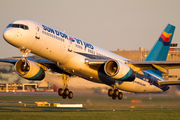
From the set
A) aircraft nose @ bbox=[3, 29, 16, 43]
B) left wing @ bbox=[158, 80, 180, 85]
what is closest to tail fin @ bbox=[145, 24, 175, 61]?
left wing @ bbox=[158, 80, 180, 85]

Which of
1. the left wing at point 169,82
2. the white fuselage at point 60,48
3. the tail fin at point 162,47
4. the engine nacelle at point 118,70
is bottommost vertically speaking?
the left wing at point 169,82

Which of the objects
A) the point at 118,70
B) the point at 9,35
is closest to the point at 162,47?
the point at 118,70

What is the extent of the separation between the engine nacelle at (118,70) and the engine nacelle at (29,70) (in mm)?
7836

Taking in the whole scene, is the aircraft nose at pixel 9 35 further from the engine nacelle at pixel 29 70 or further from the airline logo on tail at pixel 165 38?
the airline logo on tail at pixel 165 38

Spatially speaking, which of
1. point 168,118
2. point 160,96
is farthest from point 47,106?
point 168,118

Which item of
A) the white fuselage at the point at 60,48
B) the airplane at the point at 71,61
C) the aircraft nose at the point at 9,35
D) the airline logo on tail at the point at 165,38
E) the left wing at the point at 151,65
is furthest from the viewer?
the airline logo on tail at the point at 165,38

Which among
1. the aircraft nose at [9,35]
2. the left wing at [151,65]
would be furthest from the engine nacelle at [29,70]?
the left wing at [151,65]

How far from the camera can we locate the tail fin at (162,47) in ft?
133

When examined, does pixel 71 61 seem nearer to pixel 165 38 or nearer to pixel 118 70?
pixel 118 70

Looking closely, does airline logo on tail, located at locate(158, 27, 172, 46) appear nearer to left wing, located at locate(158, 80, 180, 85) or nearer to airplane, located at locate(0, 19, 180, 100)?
airplane, located at locate(0, 19, 180, 100)

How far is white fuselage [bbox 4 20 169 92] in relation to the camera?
82.2 ft

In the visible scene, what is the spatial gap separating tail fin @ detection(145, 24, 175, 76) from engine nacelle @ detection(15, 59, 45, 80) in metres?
15.5

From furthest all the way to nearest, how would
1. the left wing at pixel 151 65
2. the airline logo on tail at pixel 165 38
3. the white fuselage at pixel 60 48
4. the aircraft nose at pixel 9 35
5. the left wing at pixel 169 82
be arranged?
the airline logo on tail at pixel 165 38
the left wing at pixel 169 82
the left wing at pixel 151 65
the white fuselage at pixel 60 48
the aircraft nose at pixel 9 35

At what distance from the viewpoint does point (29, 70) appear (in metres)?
31.5
